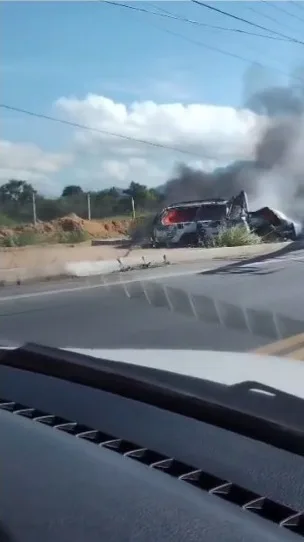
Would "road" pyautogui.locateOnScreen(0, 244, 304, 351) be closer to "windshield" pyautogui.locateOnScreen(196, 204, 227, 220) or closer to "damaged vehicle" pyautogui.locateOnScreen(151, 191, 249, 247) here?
"damaged vehicle" pyautogui.locateOnScreen(151, 191, 249, 247)

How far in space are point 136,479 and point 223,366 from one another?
137 centimetres

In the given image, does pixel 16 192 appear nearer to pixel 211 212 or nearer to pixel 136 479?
pixel 211 212

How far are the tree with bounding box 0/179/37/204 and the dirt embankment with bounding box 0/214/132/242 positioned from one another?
1.13 m

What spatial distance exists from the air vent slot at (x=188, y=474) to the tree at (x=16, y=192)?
Result: 28.5m

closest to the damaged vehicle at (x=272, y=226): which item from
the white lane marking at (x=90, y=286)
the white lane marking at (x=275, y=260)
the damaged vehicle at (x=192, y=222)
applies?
the damaged vehicle at (x=192, y=222)

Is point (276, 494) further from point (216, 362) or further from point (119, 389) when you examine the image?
point (216, 362)

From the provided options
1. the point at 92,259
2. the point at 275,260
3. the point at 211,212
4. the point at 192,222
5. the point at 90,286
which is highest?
the point at 211,212

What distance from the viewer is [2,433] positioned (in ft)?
8.01

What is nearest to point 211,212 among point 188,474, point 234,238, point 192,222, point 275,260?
point 192,222

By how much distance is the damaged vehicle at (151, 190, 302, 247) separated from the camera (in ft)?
78.7

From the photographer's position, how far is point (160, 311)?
1079 cm

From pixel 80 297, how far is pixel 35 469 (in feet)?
35.1

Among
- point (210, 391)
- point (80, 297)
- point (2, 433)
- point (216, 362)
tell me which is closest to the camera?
point (2, 433)

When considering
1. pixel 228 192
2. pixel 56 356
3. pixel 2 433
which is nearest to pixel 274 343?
pixel 56 356
